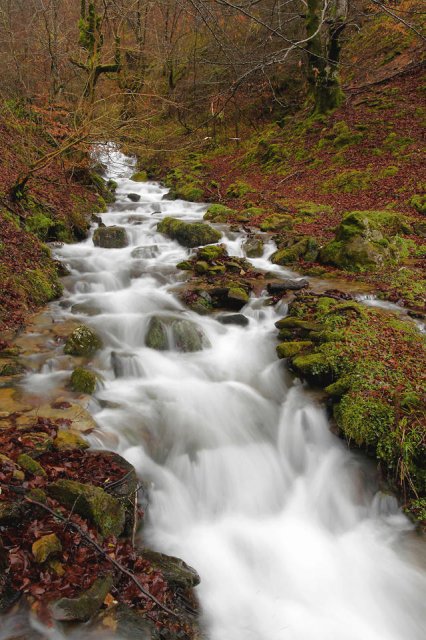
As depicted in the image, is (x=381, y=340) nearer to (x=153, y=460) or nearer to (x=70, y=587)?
(x=153, y=460)

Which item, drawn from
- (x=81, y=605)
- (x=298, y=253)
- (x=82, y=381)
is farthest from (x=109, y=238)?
(x=81, y=605)

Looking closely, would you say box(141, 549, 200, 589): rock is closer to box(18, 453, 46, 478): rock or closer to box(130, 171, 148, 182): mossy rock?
box(18, 453, 46, 478): rock

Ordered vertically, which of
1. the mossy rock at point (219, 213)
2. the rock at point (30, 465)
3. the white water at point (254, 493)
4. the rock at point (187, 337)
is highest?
the mossy rock at point (219, 213)

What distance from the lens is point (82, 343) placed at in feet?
20.0

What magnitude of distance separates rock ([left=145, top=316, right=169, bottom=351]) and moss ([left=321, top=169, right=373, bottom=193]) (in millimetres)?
9209

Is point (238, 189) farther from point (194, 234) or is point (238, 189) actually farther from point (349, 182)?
point (194, 234)

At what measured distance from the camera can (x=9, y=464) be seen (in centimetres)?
326

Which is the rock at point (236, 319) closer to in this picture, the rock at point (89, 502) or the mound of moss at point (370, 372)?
the mound of moss at point (370, 372)

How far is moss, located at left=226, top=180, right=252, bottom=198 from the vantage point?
1568cm

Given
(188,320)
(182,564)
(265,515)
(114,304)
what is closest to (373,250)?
(188,320)

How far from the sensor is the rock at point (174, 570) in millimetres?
3156

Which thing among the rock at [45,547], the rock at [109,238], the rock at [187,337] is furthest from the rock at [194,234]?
→ the rock at [45,547]

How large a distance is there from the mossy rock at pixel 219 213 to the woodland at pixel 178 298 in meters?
0.08

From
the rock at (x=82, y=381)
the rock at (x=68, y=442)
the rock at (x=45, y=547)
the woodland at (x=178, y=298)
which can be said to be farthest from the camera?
the rock at (x=82, y=381)
